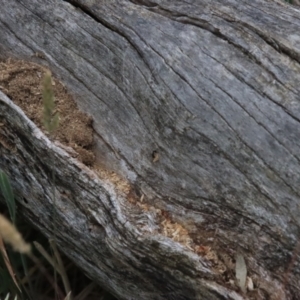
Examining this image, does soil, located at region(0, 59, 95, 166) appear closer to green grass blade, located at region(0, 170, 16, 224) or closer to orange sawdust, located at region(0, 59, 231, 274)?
orange sawdust, located at region(0, 59, 231, 274)

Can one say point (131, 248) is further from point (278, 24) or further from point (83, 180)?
point (278, 24)

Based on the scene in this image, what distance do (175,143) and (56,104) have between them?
45cm

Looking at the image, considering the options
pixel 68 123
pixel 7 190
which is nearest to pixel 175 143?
pixel 68 123

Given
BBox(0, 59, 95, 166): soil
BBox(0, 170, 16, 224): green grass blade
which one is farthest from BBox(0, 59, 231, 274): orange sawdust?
BBox(0, 170, 16, 224): green grass blade

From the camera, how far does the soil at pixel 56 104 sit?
1.94m

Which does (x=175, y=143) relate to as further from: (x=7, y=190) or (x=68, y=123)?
(x=7, y=190)

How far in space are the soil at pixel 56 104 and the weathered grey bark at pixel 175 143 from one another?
36 mm

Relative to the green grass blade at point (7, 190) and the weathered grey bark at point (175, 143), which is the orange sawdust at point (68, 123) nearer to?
the weathered grey bark at point (175, 143)

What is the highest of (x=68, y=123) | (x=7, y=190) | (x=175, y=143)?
(x=175, y=143)

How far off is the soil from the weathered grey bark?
36mm

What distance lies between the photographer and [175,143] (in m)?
1.80

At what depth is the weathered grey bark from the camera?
166cm

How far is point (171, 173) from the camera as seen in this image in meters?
1.82

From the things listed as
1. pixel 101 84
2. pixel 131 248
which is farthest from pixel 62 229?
pixel 101 84
